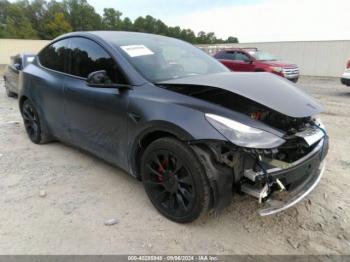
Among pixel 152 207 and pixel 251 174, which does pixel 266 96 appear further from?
pixel 152 207

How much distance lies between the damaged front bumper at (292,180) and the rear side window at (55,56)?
2.84 metres

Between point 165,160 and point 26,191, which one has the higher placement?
point 165,160

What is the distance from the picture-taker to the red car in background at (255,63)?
1202cm

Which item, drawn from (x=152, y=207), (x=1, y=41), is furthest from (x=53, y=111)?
(x=1, y=41)

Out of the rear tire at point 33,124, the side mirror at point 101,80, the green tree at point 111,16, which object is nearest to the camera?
the side mirror at point 101,80

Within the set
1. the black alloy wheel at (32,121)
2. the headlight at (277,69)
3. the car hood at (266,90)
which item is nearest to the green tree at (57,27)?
the headlight at (277,69)

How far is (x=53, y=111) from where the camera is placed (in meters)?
4.07

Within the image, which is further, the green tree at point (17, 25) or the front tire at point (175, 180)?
the green tree at point (17, 25)

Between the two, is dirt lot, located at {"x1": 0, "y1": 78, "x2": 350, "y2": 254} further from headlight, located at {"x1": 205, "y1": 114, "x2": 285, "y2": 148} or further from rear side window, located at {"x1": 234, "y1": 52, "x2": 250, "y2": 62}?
Result: rear side window, located at {"x1": 234, "y1": 52, "x2": 250, "y2": 62}

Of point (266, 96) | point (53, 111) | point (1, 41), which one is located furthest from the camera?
point (1, 41)

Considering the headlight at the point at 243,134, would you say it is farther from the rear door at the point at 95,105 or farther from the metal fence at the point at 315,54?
the metal fence at the point at 315,54

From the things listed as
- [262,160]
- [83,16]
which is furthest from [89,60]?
[83,16]

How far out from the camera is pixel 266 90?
2666mm

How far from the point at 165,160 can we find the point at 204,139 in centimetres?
50
